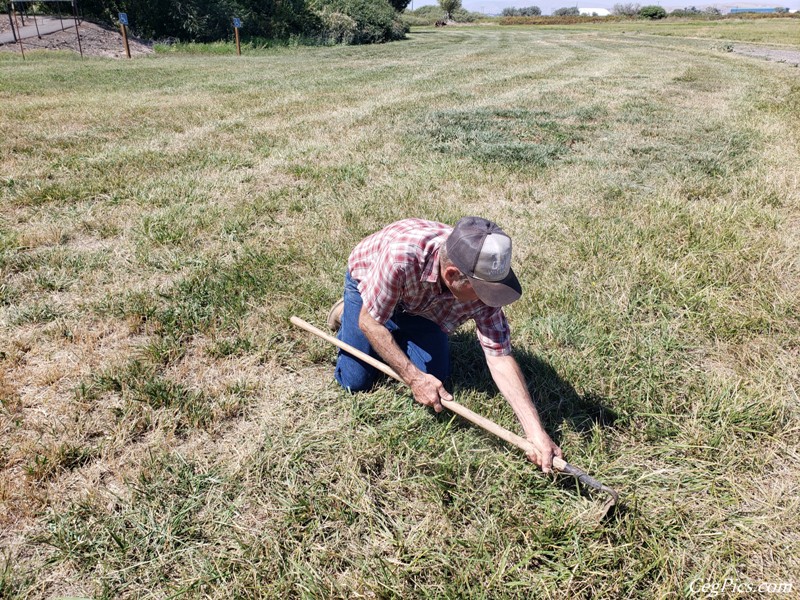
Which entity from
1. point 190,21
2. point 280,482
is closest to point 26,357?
Result: point 280,482

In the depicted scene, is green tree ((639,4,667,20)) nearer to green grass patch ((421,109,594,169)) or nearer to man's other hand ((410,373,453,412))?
green grass patch ((421,109,594,169))

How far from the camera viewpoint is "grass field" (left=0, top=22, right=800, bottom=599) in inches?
Answer: 81.7

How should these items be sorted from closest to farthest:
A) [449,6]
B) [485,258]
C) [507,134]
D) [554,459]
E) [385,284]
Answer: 1. [485,258]
2. [554,459]
3. [385,284]
4. [507,134]
5. [449,6]

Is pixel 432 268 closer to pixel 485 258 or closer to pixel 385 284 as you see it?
pixel 385 284

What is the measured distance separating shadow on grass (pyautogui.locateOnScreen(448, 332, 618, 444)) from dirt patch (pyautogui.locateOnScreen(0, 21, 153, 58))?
71.8 ft

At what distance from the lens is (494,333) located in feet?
8.27

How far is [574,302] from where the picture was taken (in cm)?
364

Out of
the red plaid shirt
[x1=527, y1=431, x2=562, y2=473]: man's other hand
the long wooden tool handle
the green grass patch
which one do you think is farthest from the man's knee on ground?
the green grass patch

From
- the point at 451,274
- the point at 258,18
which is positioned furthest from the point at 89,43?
the point at 451,274

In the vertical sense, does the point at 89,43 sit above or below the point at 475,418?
above

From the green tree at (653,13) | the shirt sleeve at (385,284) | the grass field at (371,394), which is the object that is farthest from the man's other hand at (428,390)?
the green tree at (653,13)

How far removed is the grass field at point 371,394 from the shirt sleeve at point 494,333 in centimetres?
41

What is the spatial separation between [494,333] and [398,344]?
1.98 feet

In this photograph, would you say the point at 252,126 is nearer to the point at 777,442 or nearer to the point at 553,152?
the point at 553,152
